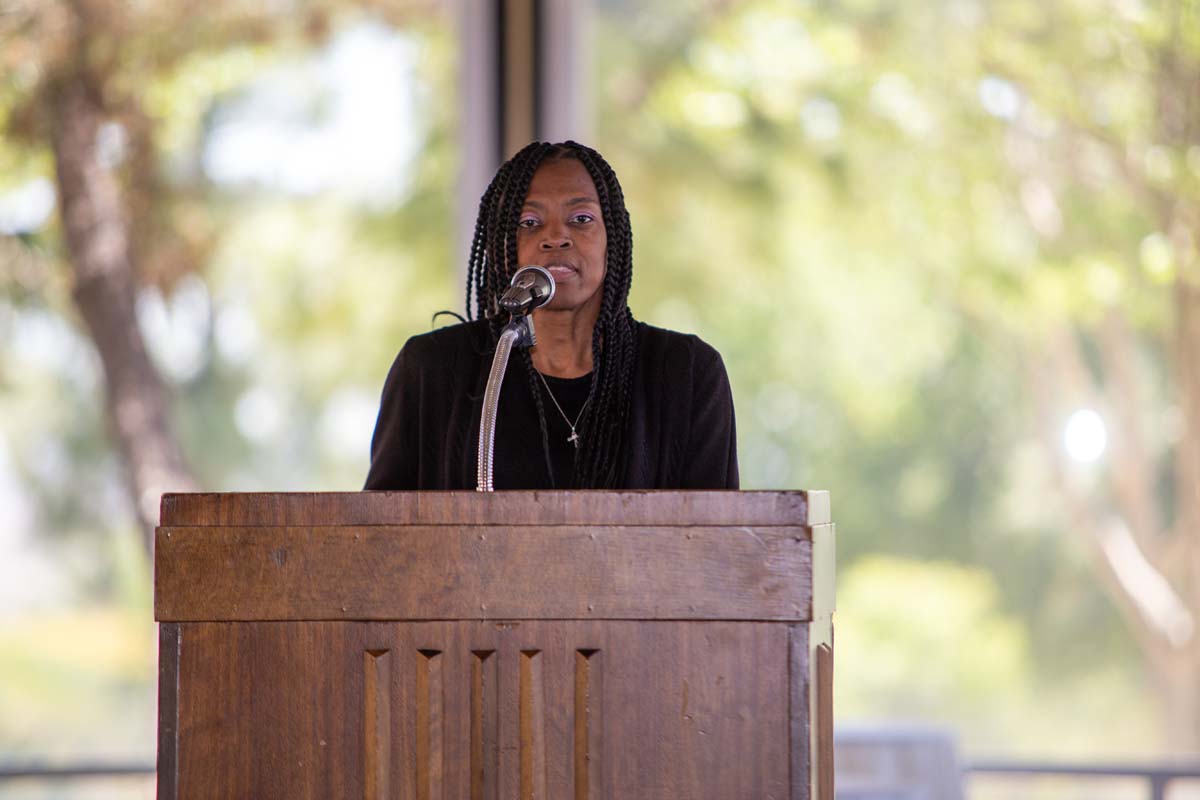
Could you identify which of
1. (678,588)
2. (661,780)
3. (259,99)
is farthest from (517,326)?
(259,99)

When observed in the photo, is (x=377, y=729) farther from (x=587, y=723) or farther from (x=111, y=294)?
(x=111, y=294)

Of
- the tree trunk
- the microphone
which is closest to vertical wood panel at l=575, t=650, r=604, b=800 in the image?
the microphone

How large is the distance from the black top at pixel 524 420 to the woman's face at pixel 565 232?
5.2 inches

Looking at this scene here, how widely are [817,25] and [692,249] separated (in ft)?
2.80

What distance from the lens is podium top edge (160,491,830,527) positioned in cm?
127

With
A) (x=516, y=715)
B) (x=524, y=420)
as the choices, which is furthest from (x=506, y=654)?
(x=524, y=420)

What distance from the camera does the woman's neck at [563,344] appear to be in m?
1.95

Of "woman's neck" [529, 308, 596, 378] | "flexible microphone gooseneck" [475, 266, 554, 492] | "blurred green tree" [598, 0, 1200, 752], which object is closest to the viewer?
"flexible microphone gooseneck" [475, 266, 554, 492]

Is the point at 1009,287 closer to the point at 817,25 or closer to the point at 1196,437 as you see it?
the point at 1196,437

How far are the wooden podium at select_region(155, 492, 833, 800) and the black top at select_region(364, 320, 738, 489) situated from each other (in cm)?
56

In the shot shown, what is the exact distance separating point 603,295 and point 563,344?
0.09 m

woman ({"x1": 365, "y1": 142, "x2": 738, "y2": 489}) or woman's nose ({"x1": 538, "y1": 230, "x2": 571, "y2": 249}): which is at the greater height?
woman's nose ({"x1": 538, "y1": 230, "x2": 571, "y2": 249})

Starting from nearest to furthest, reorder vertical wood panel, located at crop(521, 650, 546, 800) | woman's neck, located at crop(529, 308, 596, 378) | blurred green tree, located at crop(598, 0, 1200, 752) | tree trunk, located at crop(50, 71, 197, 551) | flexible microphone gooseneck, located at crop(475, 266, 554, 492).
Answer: vertical wood panel, located at crop(521, 650, 546, 800)
flexible microphone gooseneck, located at crop(475, 266, 554, 492)
woman's neck, located at crop(529, 308, 596, 378)
blurred green tree, located at crop(598, 0, 1200, 752)
tree trunk, located at crop(50, 71, 197, 551)

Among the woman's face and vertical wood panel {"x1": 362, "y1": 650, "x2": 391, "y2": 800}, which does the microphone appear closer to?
the woman's face
